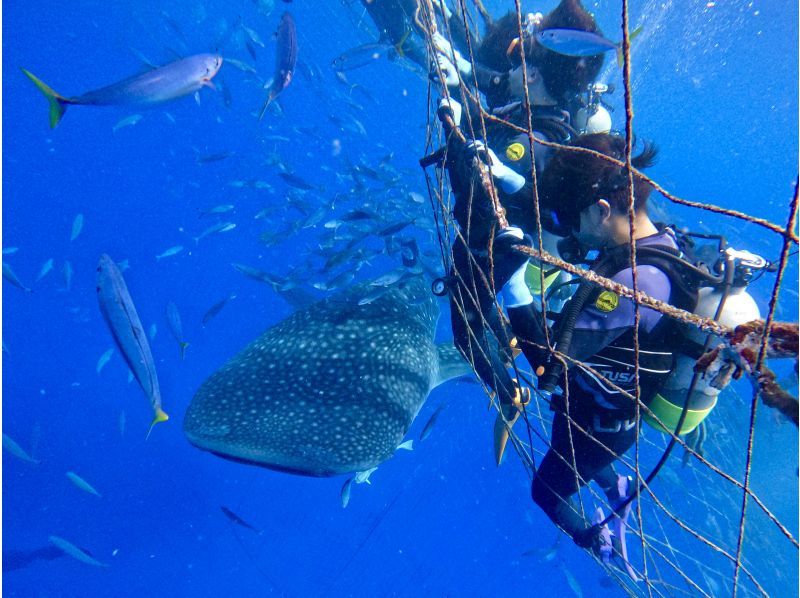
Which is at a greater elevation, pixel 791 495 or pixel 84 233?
pixel 791 495

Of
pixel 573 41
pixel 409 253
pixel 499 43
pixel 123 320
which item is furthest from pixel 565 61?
pixel 123 320

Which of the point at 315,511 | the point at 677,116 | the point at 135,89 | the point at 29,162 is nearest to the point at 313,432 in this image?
the point at 135,89

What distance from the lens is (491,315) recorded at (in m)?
3.73

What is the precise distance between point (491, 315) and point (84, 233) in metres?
17.5

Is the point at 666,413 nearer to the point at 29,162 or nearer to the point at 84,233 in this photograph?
the point at 84,233

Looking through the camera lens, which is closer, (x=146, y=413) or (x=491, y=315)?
(x=491, y=315)

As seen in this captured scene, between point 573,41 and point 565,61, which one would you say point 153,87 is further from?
point 565,61

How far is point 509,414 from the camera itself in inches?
152

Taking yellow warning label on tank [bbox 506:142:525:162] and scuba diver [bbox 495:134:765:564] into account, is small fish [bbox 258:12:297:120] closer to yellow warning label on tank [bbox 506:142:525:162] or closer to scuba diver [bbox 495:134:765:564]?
yellow warning label on tank [bbox 506:142:525:162]

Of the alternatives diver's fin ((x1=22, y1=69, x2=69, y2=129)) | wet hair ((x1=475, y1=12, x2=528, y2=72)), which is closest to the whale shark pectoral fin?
wet hair ((x1=475, y1=12, x2=528, y2=72))

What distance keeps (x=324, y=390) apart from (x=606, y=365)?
2280 mm

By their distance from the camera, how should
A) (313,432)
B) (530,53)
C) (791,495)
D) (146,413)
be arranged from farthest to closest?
(791,495)
(146,413)
(530,53)
(313,432)

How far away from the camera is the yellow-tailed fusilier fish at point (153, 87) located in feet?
12.0

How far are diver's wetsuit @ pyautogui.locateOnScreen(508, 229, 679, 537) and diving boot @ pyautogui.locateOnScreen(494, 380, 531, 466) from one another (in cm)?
26
